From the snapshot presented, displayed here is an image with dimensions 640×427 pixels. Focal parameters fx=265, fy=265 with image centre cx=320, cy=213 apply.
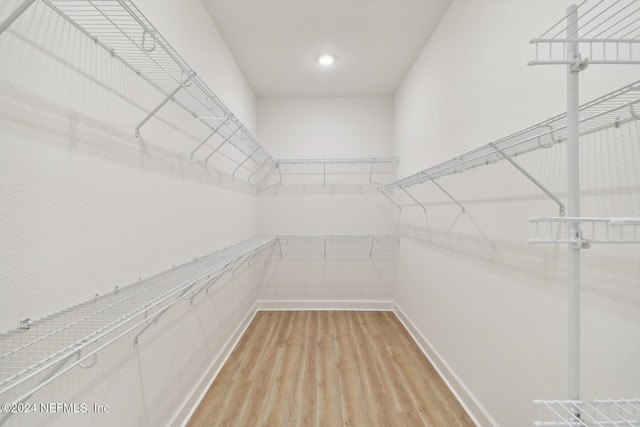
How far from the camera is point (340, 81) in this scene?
281cm

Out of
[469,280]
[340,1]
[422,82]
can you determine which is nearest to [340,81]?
[422,82]

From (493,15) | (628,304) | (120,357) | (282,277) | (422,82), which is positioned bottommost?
(282,277)

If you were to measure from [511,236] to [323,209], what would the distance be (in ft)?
7.02

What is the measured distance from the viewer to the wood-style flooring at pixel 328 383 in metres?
1.51

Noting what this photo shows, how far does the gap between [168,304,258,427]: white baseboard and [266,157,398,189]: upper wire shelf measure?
1643mm

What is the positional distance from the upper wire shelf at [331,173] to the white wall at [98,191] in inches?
59.8

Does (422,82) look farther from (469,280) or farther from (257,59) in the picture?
(469,280)

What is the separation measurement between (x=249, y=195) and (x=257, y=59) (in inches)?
51.0

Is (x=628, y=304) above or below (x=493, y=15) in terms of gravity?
below

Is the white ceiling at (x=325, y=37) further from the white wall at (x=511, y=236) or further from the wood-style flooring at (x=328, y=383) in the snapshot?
the wood-style flooring at (x=328, y=383)

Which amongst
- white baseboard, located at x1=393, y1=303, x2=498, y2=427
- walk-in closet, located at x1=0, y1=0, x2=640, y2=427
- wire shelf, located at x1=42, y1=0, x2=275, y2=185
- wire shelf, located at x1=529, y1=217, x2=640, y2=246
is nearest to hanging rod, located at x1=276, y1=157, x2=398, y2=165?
walk-in closet, located at x1=0, y1=0, x2=640, y2=427

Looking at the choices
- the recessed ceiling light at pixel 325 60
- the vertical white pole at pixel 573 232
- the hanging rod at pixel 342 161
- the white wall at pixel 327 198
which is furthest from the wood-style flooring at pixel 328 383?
the recessed ceiling light at pixel 325 60

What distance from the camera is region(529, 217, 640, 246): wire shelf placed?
0.48 meters

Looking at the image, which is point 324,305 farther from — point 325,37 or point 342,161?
point 325,37
